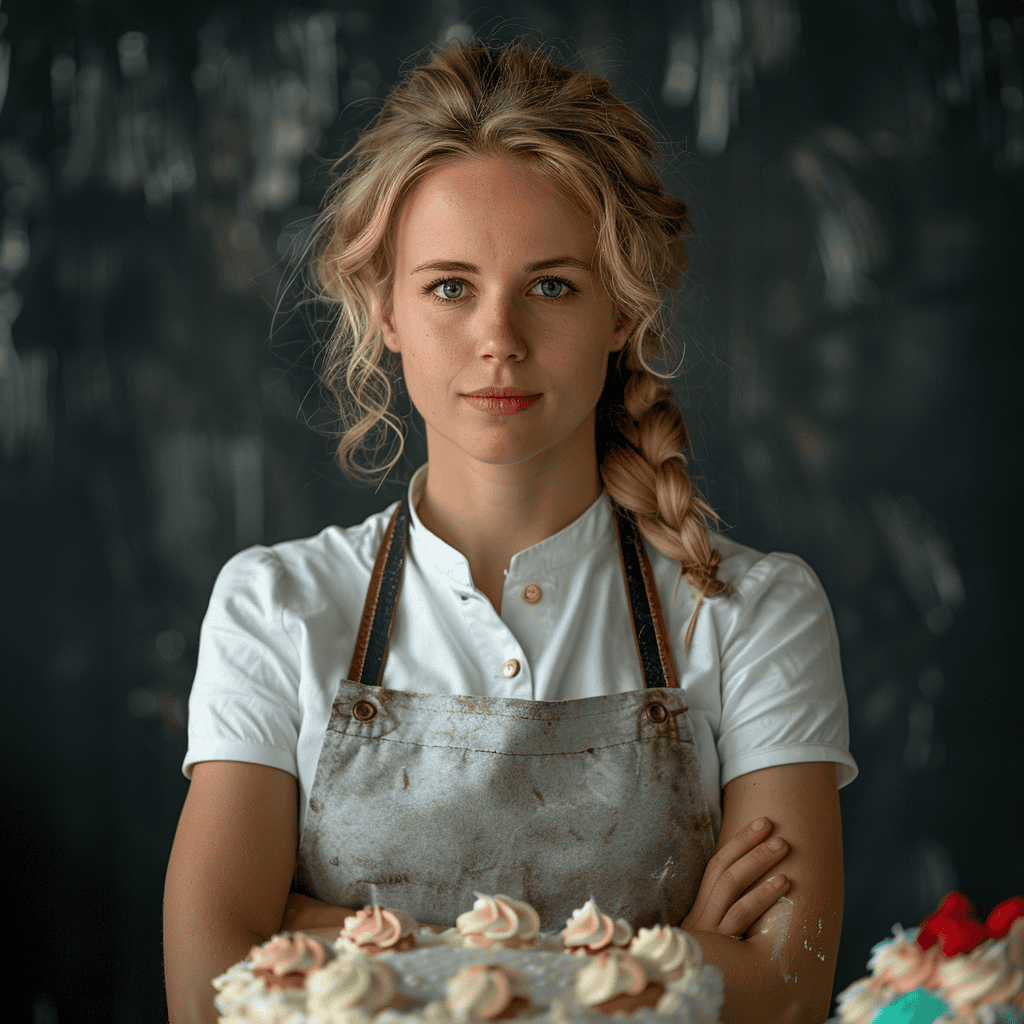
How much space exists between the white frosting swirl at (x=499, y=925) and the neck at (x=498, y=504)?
0.64m

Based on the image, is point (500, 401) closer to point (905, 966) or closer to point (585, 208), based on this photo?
point (585, 208)

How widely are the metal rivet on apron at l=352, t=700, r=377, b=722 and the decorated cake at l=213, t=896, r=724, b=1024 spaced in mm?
480

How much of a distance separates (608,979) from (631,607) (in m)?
0.76

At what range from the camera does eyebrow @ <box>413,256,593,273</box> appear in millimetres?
1460

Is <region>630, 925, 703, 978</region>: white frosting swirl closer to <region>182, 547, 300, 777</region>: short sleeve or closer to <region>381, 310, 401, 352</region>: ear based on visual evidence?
<region>182, 547, 300, 777</region>: short sleeve

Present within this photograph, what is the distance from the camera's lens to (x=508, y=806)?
1.43 meters

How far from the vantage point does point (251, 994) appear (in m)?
0.92

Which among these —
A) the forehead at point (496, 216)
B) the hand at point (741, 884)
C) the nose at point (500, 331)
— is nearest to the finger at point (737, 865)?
the hand at point (741, 884)

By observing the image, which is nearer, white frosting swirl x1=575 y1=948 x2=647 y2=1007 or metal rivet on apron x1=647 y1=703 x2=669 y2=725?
white frosting swirl x1=575 y1=948 x2=647 y2=1007

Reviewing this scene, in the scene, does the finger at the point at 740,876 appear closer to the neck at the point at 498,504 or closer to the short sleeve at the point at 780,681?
the short sleeve at the point at 780,681

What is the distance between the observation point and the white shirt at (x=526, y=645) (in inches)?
58.1

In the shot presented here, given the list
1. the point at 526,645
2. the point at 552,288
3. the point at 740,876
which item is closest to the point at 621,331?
the point at 552,288

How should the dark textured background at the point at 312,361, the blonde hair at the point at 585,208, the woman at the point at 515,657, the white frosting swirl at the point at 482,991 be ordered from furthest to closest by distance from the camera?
1. the dark textured background at the point at 312,361
2. the blonde hair at the point at 585,208
3. the woman at the point at 515,657
4. the white frosting swirl at the point at 482,991

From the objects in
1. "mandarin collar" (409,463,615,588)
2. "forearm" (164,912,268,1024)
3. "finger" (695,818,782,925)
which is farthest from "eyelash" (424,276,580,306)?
"forearm" (164,912,268,1024)
